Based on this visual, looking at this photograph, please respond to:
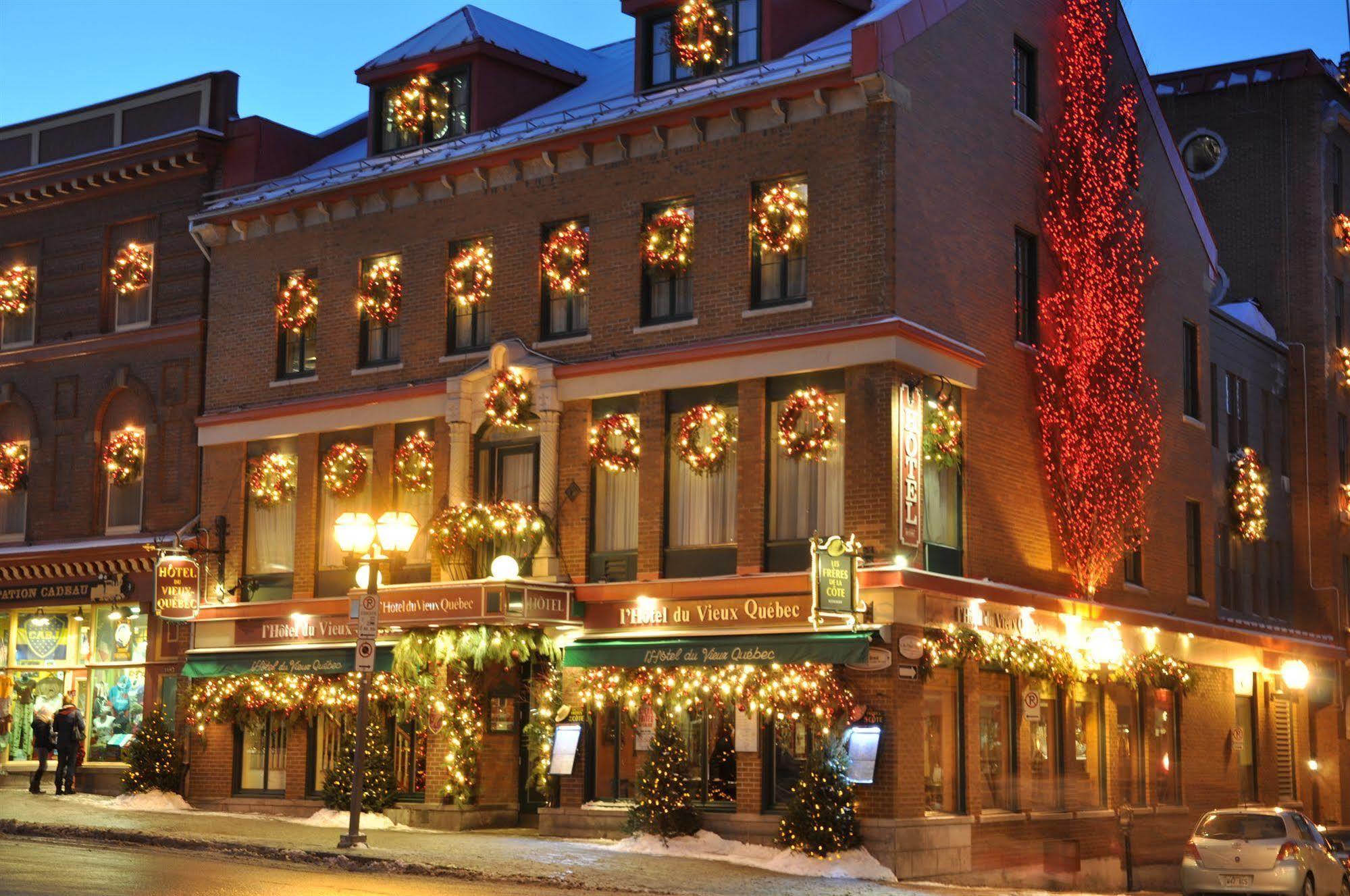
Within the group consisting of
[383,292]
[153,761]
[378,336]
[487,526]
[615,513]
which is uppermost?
[383,292]

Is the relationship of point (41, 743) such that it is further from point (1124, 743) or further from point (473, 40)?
point (1124, 743)

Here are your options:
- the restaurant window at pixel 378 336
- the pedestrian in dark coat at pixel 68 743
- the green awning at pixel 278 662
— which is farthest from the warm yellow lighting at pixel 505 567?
the pedestrian in dark coat at pixel 68 743

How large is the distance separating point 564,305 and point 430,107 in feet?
17.7

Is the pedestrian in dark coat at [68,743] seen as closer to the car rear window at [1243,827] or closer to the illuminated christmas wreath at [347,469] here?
the illuminated christmas wreath at [347,469]

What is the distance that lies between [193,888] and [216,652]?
13844mm

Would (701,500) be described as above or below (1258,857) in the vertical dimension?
above

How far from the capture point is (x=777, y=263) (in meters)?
26.7

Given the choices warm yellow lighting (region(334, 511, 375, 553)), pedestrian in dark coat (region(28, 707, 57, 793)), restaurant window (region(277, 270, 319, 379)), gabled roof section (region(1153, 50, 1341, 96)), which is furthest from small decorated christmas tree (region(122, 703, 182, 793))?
gabled roof section (region(1153, 50, 1341, 96))

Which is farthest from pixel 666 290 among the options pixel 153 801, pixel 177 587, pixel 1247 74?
pixel 1247 74

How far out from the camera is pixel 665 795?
2550 cm

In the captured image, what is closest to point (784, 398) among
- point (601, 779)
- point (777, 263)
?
point (777, 263)

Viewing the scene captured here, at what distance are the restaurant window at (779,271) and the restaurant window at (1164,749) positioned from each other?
1068 centimetres

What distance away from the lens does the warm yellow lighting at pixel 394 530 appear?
82.0ft

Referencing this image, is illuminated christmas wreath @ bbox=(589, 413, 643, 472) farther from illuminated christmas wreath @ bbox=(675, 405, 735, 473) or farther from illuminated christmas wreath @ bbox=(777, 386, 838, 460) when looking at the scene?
illuminated christmas wreath @ bbox=(777, 386, 838, 460)
